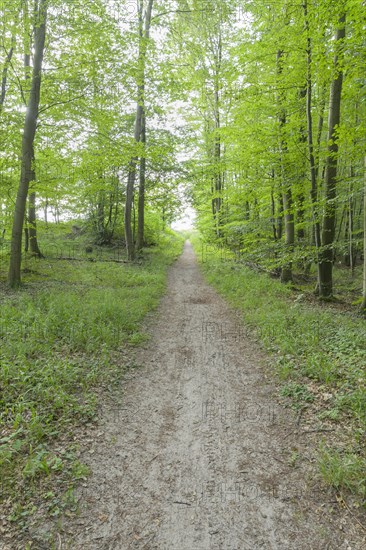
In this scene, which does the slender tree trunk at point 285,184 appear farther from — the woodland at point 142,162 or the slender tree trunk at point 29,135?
the slender tree trunk at point 29,135

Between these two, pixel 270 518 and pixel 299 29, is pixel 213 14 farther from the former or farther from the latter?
pixel 270 518

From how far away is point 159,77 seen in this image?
1132 cm

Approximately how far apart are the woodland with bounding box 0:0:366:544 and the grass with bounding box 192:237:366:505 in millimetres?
34

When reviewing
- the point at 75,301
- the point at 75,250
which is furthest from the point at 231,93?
the point at 75,250

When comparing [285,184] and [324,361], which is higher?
[285,184]

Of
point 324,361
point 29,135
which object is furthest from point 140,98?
point 324,361

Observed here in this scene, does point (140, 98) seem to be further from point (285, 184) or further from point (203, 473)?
point (203, 473)

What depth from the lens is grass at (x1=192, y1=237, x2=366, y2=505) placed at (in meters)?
3.55

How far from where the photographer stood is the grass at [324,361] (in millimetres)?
3551

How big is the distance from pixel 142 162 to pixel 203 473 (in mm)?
16353

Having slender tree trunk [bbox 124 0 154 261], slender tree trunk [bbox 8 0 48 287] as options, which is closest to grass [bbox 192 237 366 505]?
slender tree trunk [bbox 124 0 154 261]

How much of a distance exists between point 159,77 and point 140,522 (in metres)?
13.2

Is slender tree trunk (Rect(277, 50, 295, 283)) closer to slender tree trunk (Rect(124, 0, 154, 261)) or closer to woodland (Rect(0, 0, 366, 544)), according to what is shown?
woodland (Rect(0, 0, 366, 544))

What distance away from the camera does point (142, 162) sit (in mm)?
16938
